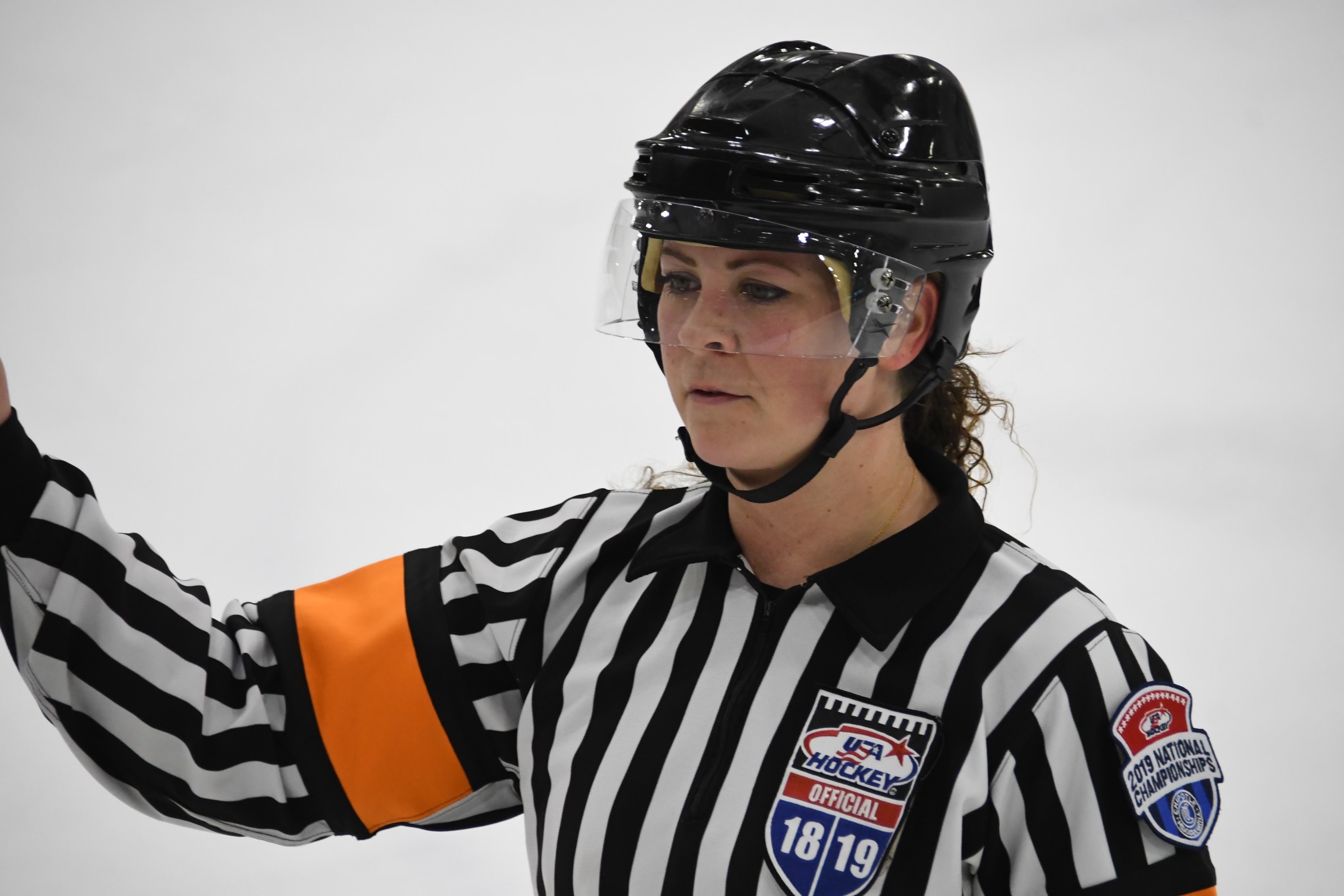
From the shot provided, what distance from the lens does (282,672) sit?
1608 mm

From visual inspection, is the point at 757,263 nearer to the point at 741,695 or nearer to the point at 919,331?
the point at 919,331

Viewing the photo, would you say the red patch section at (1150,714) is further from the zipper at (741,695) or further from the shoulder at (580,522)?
the shoulder at (580,522)

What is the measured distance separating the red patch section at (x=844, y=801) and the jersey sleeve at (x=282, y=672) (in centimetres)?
39

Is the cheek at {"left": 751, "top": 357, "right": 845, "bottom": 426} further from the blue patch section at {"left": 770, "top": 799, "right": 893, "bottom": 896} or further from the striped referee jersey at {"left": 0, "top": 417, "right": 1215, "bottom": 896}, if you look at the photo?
the blue patch section at {"left": 770, "top": 799, "right": 893, "bottom": 896}

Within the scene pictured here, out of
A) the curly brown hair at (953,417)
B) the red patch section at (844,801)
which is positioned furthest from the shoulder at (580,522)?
the red patch section at (844,801)

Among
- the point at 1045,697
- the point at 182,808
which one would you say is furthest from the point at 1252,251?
the point at 182,808

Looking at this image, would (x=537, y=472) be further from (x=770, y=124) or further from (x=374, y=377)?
(x=770, y=124)

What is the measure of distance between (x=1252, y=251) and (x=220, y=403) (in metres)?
2.76

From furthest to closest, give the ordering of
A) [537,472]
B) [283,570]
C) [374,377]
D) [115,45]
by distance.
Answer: [115,45] < [374,377] < [537,472] < [283,570]

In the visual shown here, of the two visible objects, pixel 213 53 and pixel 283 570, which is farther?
pixel 213 53

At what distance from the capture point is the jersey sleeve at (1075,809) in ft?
4.33

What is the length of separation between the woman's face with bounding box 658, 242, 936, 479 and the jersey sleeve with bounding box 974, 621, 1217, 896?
354 mm

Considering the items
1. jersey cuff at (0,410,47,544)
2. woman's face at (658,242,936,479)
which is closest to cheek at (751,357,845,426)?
woman's face at (658,242,936,479)

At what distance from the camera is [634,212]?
1.55m
